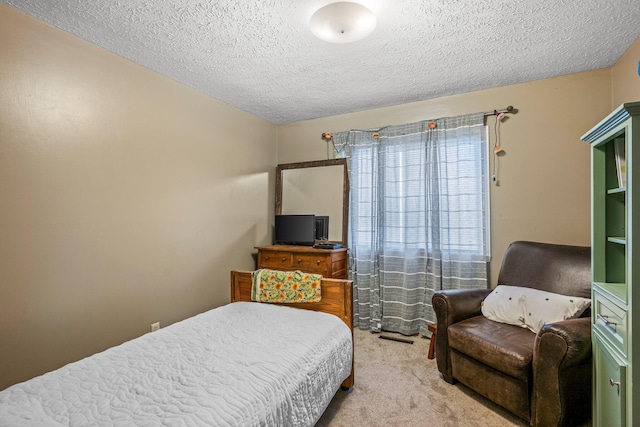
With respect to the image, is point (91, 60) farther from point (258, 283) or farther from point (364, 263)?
point (364, 263)

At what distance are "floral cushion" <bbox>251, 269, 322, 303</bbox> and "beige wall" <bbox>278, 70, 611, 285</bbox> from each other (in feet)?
6.06

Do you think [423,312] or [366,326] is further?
[366,326]

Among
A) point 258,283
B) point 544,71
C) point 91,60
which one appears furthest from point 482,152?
point 91,60

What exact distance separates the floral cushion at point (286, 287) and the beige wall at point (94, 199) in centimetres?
90

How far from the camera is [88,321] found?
2098 millimetres

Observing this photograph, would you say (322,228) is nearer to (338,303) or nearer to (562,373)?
(338,303)

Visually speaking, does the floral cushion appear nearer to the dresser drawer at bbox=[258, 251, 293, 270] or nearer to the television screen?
the dresser drawer at bbox=[258, 251, 293, 270]

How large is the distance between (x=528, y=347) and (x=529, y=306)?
0.40 m

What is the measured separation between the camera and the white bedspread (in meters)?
1.08

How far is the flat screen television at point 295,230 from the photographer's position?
346cm

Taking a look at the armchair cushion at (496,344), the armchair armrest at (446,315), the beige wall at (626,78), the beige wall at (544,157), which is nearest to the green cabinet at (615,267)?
the armchair cushion at (496,344)

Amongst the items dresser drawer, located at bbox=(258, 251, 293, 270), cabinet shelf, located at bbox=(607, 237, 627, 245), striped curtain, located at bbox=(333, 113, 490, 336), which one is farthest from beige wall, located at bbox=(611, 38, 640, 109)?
dresser drawer, located at bbox=(258, 251, 293, 270)

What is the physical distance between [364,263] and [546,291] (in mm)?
1673

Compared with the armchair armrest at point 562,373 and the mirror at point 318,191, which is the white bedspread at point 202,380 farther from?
the mirror at point 318,191
